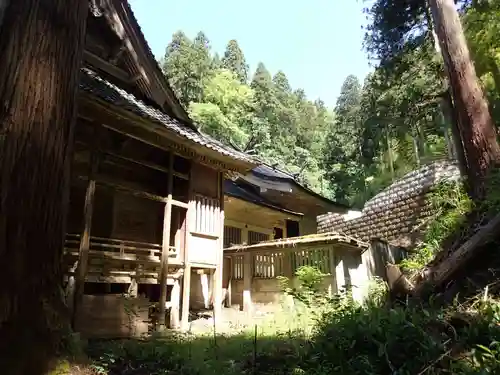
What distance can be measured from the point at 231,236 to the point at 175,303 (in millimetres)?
6254

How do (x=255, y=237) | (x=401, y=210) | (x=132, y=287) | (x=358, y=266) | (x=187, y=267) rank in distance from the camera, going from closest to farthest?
(x=132, y=287), (x=187, y=267), (x=358, y=266), (x=401, y=210), (x=255, y=237)

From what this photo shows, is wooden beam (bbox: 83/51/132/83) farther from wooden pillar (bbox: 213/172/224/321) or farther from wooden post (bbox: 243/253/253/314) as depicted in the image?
wooden post (bbox: 243/253/253/314)

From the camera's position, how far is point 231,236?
15.2m

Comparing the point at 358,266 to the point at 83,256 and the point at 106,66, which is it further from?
the point at 106,66

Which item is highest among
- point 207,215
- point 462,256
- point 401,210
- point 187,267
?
point 401,210

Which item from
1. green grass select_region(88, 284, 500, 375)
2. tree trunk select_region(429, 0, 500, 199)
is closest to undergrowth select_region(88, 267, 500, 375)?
green grass select_region(88, 284, 500, 375)

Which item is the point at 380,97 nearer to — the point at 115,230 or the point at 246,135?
the point at 246,135

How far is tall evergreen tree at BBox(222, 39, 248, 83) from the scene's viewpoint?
146ft

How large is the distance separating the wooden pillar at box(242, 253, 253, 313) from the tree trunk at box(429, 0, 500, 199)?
24.7 feet

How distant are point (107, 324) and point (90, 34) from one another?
256 inches

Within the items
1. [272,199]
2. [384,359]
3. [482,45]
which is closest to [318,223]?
[272,199]

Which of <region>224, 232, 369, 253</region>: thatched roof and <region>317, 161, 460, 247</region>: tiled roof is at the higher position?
<region>317, 161, 460, 247</region>: tiled roof

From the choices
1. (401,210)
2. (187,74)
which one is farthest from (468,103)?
(187,74)

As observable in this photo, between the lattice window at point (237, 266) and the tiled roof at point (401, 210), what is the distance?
4681mm
